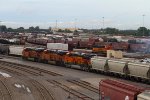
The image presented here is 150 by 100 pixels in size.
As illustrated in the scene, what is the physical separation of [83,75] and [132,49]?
53360mm

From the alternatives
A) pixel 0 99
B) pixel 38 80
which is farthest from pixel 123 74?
pixel 0 99

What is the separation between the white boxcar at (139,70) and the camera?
126 ft

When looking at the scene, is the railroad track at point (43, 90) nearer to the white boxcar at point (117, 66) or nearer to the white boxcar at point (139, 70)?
the white boxcar at point (117, 66)

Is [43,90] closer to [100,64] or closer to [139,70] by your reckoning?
[139,70]

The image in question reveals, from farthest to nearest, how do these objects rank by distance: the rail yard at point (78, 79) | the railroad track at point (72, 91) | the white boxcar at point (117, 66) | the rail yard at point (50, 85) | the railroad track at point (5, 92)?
the white boxcar at point (117, 66), the rail yard at point (50, 85), the railroad track at point (5, 92), the railroad track at point (72, 91), the rail yard at point (78, 79)

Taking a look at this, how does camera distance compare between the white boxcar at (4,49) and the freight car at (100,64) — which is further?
the white boxcar at (4,49)

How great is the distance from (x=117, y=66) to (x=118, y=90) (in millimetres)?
23091

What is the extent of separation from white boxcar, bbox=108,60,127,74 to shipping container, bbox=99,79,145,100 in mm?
19456

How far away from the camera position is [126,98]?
19.5m

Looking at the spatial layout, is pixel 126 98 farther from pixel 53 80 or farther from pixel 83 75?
pixel 83 75

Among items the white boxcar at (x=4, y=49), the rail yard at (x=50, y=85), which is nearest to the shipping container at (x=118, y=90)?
the rail yard at (x=50, y=85)

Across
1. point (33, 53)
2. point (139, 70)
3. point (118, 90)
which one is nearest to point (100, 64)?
point (139, 70)

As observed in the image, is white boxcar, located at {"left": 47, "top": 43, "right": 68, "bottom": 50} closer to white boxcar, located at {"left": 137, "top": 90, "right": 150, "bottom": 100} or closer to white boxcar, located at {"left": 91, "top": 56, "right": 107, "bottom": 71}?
white boxcar, located at {"left": 91, "top": 56, "right": 107, "bottom": 71}

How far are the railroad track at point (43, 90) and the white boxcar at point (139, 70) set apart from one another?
1092 centimetres
